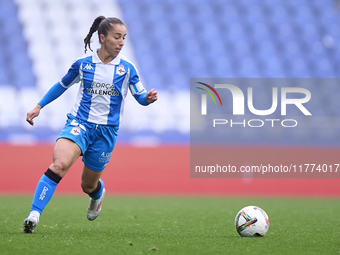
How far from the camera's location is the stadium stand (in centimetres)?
1580

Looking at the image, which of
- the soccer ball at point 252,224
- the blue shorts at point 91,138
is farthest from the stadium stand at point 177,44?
the soccer ball at point 252,224

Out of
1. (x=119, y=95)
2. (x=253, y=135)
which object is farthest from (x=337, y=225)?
(x=253, y=135)

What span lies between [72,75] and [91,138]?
2.23 ft

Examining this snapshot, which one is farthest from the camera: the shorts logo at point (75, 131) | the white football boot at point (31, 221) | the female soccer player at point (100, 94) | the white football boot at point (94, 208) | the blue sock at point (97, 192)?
the white football boot at point (94, 208)

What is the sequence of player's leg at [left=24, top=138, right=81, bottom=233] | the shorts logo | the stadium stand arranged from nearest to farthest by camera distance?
1. player's leg at [left=24, top=138, right=81, bottom=233]
2. the shorts logo
3. the stadium stand

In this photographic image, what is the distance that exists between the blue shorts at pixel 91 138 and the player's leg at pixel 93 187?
0.09m

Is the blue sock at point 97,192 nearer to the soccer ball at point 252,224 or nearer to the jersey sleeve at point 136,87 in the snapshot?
the jersey sleeve at point 136,87

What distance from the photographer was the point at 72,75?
206 inches

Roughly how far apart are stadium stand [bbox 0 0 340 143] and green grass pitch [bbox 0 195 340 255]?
22.1 feet

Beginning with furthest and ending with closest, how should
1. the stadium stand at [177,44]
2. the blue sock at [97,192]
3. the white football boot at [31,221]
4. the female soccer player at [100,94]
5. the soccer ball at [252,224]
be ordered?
the stadium stand at [177,44] < the blue sock at [97,192] < the female soccer player at [100,94] < the soccer ball at [252,224] < the white football boot at [31,221]

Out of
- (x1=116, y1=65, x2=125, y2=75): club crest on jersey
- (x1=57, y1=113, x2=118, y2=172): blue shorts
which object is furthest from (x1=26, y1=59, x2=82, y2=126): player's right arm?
(x1=116, y1=65, x2=125, y2=75): club crest on jersey

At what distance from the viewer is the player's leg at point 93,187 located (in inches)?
214

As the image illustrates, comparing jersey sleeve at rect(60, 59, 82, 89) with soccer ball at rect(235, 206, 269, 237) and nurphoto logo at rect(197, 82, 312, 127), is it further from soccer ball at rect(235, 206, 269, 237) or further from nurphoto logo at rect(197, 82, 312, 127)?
nurphoto logo at rect(197, 82, 312, 127)

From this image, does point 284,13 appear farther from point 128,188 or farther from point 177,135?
point 128,188
